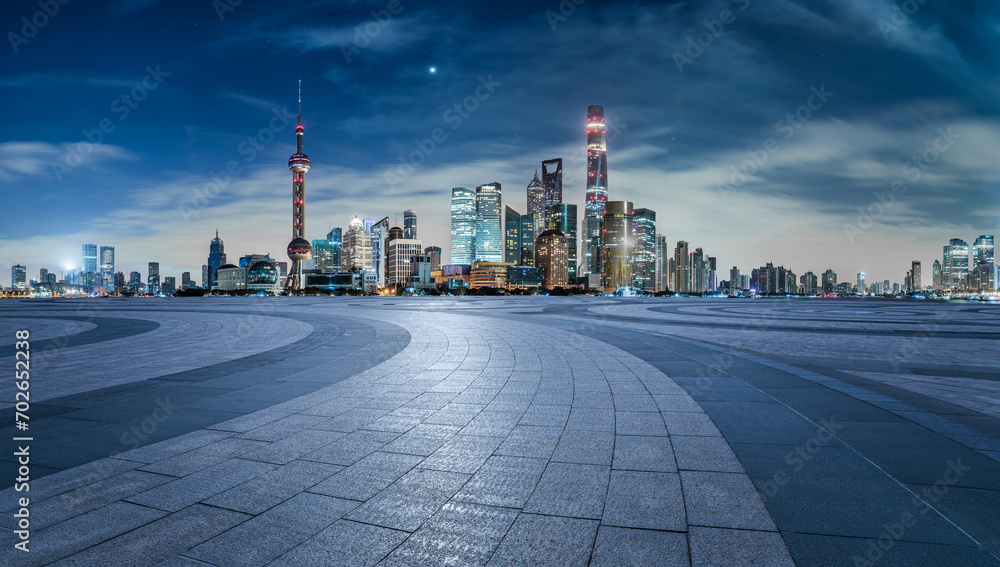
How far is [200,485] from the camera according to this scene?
14.0ft

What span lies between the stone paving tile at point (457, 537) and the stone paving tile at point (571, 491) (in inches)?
12.1

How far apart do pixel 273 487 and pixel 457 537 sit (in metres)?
1.98

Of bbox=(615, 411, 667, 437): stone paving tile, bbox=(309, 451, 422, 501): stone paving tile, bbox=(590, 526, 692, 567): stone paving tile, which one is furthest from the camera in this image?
bbox=(615, 411, 667, 437): stone paving tile

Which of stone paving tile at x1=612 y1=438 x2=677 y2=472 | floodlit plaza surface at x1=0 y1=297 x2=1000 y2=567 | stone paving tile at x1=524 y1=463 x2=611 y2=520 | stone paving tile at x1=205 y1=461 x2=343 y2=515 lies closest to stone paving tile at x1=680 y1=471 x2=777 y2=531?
floodlit plaza surface at x1=0 y1=297 x2=1000 y2=567

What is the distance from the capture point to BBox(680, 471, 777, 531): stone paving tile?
3551 millimetres

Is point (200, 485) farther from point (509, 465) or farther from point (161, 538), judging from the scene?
point (509, 465)

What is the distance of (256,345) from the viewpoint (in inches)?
540

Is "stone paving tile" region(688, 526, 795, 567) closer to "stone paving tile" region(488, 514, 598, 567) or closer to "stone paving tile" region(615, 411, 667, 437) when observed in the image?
"stone paving tile" region(488, 514, 598, 567)

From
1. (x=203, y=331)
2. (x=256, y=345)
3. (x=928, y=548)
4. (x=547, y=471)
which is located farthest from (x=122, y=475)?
(x=203, y=331)

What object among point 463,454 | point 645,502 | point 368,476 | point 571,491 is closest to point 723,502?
point 645,502

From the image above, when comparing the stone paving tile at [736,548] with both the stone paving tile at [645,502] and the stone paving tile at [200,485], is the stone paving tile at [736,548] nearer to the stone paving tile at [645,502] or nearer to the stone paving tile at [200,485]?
the stone paving tile at [645,502]

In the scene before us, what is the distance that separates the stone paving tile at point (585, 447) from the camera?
4.86 metres

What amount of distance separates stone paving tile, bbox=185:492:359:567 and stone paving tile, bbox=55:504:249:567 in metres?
0.13

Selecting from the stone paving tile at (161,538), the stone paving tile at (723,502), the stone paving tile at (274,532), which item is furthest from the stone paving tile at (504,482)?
the stone paving tile at (161,538)
